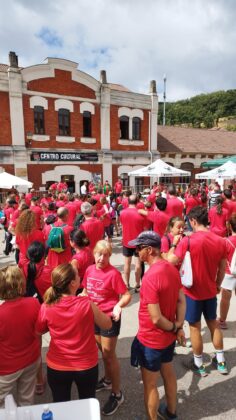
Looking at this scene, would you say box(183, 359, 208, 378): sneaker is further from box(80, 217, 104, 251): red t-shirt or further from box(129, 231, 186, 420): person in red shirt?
box(80, 217, 104, 251): red t-shirt

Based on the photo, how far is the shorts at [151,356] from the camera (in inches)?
99.8

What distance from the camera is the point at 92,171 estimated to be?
1911cm

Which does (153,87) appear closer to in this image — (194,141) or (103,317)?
(194,141)

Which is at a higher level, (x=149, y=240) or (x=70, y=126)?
(x=70, y=126)

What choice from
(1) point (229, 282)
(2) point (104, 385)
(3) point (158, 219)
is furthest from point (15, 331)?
(3) point (158, 219)

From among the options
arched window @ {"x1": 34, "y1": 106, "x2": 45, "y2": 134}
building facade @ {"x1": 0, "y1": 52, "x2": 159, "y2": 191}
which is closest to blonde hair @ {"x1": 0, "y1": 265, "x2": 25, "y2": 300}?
building facade @ {"x1": 0, "y1": 52, "x2": 159, "y2": 191}

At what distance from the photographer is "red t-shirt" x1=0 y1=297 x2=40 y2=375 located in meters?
2.31

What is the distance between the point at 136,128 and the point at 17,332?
65.2 feet

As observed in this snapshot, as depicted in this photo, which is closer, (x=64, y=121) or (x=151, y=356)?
(x=151, y=356)

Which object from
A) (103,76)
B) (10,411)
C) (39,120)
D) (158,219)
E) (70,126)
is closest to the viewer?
(10,411)

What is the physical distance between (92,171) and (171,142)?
850cm

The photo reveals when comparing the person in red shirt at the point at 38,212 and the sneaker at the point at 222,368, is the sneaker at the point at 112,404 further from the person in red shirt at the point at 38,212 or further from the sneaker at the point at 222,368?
the person in red shirt at the point at 38,212

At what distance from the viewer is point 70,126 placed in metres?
18.1

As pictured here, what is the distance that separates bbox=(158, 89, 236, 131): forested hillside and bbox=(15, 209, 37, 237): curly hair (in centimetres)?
6546
